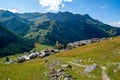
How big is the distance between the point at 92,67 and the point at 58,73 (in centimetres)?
964

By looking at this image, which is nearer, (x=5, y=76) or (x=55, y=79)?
(x=55, y=79)

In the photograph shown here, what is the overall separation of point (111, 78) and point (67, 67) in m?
14.7

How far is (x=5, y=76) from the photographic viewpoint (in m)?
57.7

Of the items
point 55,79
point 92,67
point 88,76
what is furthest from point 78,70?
point 55,79

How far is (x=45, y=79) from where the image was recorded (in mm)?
52906

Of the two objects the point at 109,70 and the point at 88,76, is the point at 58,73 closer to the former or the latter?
the point at 88,76

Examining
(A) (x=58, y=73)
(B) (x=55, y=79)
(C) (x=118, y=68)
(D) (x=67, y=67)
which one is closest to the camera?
(B) (x=55, y=79)

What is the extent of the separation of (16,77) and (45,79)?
7.85 m

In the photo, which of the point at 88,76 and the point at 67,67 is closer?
the point at 88,76

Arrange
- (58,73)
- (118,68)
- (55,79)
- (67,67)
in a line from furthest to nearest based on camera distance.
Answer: (67,67) < (118,68) < (58,73) < (55,79)

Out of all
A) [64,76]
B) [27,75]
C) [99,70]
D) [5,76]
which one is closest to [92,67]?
[99,70]

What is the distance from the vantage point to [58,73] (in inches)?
2226

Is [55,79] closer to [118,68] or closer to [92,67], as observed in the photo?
[92,67]

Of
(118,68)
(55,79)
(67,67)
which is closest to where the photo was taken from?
(55,79)
